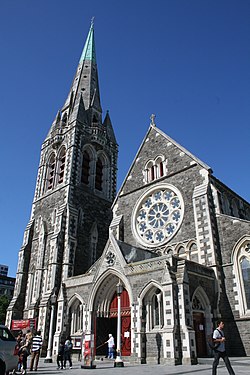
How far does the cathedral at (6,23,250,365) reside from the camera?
1712cm

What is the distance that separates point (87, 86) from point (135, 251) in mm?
26932

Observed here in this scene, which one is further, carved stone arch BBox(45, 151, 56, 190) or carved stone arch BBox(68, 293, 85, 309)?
carved stone arch BBox(45, 151, 56, 190)

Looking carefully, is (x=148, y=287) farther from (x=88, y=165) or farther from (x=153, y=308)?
(x=88, y=165)

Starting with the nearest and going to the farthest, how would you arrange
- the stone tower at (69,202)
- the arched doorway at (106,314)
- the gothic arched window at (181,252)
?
the arched doorway at (106,314) < the gothic arched window at (181,252) < the stone tower at (69,202)

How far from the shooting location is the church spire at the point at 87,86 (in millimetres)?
39906

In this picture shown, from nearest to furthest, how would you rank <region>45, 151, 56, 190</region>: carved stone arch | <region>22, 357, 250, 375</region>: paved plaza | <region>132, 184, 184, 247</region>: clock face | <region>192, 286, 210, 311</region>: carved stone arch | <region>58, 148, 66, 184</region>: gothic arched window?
<region>22, 357, 250, 375</region>: paved plaza < <region>192, 286, 210, 311</region>: carved stone arch < <region>132, 184, 184, 247</region>: clock face < <region>58, 148, 66, 184</region>: gothic arched window < <region>45, 151, 56, 190</region>: carved stone arch

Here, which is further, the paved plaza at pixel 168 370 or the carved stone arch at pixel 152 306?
the carved stone arch at pixel 152 306

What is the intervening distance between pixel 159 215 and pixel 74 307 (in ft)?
28.1

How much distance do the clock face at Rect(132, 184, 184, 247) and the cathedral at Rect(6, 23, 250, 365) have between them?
82 millimetres

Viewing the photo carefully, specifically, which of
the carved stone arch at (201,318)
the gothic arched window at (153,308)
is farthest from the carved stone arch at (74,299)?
the carved stone arch at (201,318)

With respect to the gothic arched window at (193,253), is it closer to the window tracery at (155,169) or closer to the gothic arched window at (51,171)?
the window tracery at (155,169)

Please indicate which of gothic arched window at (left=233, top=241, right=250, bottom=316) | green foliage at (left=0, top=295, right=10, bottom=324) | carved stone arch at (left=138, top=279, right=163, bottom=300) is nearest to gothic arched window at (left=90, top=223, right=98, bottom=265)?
carved stone arch at (left=138, top=279, right=163, bottom=300)

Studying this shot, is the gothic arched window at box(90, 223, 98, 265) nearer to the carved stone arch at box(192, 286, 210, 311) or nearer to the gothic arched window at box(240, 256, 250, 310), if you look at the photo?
the carved stone arch at box(192, 286, 210, 311)

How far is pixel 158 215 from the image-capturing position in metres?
24.4
